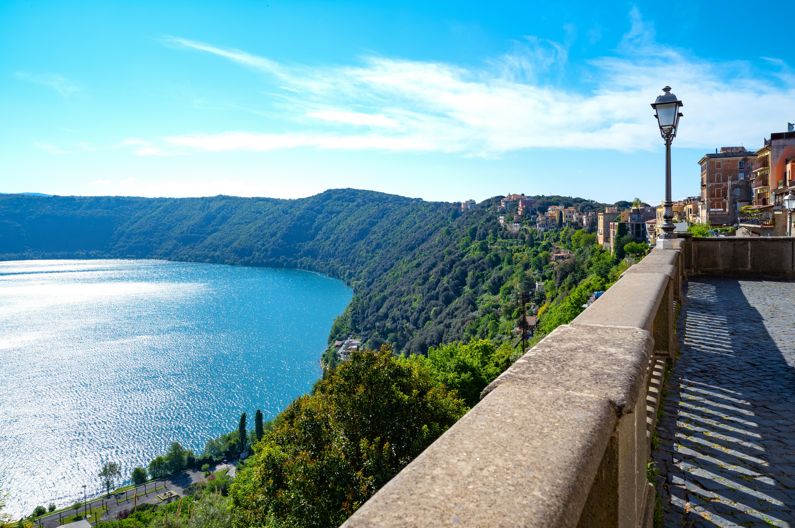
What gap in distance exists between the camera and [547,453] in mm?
1331

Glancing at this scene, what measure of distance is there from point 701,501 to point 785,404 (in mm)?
1740

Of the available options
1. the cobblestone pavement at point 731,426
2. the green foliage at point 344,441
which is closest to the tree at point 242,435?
the green foliage at point 344,441

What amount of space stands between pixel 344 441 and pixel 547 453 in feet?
34.3

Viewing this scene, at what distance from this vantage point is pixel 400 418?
482 inches

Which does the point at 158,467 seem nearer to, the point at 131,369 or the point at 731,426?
the point at 131,369

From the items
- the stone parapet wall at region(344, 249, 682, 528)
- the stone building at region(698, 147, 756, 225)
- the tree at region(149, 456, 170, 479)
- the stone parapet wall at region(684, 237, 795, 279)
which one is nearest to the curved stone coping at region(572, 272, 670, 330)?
the stone parapet wall at region(344, 249, 682, 528)

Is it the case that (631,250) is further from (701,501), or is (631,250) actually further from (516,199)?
(516,199)

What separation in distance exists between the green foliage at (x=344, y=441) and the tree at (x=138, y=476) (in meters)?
47.6

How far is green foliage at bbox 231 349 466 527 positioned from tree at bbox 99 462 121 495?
45.8m

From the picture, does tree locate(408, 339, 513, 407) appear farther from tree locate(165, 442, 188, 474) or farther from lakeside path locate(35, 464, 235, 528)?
tree locate(165, 442, 188, 474)

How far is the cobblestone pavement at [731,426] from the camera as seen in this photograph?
8.95 ft

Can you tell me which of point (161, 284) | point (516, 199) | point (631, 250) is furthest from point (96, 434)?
point (516, 199)

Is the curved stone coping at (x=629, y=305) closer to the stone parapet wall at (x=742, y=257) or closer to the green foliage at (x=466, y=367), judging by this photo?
the stone parapet wall at (x=742, y=257)

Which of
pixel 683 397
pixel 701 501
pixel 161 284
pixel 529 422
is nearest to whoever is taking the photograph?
pixel 529 422
